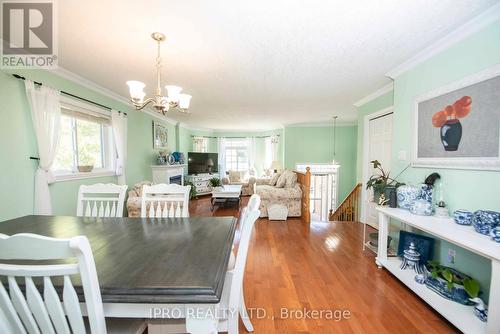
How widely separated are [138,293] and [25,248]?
0.38m

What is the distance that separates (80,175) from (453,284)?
14.4 feet

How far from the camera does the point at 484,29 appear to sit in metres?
1.56

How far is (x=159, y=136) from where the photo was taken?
496cm

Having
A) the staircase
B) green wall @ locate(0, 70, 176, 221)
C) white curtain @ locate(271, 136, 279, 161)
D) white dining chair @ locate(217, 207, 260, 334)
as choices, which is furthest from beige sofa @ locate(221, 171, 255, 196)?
white dining chair @ locate(217, 207, 260, 334)

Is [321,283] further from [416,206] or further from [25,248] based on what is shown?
[25,248]

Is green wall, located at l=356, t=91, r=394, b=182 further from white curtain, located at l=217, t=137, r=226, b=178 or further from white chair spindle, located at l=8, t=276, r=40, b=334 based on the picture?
white curtain, located at l=217, t=137, r=226, b=178

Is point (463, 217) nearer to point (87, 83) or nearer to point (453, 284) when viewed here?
point (453, 284)

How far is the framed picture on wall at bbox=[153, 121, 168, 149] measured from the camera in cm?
475

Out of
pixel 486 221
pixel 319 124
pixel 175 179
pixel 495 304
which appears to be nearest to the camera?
pixel 495 304

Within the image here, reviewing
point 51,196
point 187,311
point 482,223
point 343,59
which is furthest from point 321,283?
point 51,196

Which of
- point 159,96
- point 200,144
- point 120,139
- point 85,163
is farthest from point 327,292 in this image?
point 200,144

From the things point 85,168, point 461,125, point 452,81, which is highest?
point 452,81

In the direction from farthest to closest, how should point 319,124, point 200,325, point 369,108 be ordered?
point 319,124 → point 369,108 → point 200,325

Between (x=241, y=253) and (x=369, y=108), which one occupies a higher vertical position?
(x=369, y=108)
